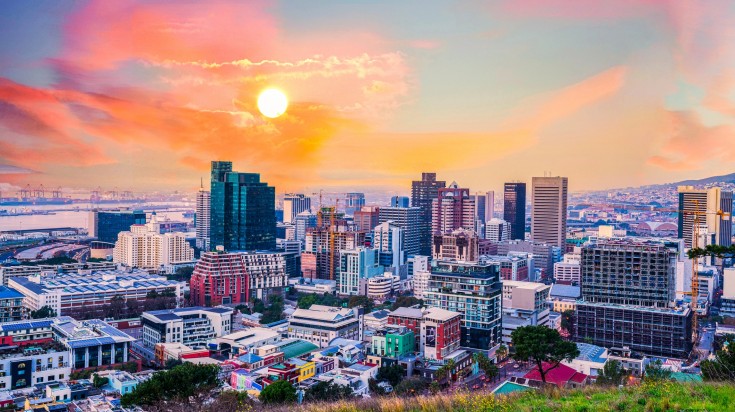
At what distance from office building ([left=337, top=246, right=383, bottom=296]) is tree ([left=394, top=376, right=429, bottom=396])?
795cm

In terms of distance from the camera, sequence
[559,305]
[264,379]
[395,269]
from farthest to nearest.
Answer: [395,269] → [559,305] → [264,379]

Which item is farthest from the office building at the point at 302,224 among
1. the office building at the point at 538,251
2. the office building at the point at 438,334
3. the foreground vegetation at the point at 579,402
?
the foreground vegetation at the point at 579,402

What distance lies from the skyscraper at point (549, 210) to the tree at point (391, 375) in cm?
1544

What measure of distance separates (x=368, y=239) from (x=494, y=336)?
919 centimetres

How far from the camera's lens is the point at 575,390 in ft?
11.9

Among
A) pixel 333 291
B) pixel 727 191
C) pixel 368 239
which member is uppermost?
pixel 727 191

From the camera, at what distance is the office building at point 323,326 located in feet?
34.2

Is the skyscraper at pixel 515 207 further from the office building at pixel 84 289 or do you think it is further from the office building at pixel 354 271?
the office building at pixel 84 289

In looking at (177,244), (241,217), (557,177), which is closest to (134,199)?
(177,244)

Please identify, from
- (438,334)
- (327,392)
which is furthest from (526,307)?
(327,392)

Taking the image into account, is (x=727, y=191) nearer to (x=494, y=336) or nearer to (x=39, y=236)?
(x=494, y=336)

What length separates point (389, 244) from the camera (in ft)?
63.0

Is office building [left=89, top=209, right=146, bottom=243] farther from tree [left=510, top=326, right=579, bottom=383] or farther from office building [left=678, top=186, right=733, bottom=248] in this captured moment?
office building [left=678, top=186, right=733, bottom=248]

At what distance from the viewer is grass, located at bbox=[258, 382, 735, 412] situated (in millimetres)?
2953
